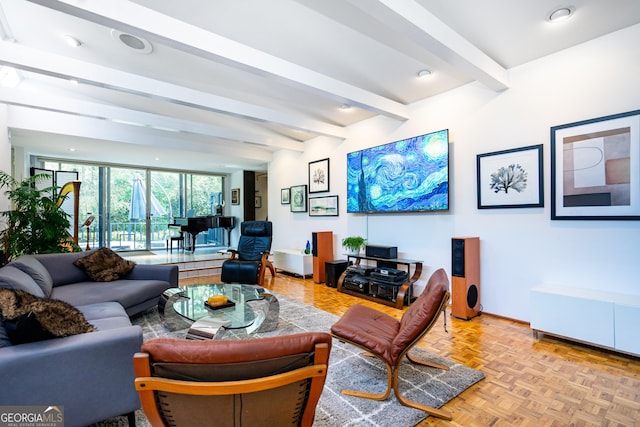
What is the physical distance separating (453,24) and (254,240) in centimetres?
444

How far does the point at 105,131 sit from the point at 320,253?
14.4ft

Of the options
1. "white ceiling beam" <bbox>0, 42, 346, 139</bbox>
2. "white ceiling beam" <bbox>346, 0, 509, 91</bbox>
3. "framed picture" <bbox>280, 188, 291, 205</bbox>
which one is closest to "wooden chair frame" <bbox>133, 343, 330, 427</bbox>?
"white ceiling beam" <bbox>346, 0, 509, 91</bbox>

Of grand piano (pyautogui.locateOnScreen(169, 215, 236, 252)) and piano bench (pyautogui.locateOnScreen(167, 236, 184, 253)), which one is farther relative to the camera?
piano bench (pyautogui.locateOnScreen(167, 236, 184, 253))

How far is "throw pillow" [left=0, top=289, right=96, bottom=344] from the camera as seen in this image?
144 centimetres

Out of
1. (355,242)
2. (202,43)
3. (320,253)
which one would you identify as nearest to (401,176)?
(355,242)

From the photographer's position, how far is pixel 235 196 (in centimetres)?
973

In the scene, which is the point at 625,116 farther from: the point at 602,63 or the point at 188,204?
the point at 188,204

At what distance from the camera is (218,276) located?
19.7ft

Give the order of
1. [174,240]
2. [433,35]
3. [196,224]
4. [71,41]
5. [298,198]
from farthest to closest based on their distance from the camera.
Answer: [174,240] < [196,224] < [298,198] < [71,41] < [433,35]

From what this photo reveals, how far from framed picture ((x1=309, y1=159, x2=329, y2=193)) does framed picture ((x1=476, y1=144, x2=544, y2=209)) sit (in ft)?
9.30

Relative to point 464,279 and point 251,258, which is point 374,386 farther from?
point 251,258

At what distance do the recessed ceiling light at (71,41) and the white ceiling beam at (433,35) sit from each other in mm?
3482

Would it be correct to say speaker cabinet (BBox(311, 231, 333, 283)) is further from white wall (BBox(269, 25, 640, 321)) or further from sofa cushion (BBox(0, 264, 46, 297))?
sofa cushion (BBox(0, 264, 46, 297))

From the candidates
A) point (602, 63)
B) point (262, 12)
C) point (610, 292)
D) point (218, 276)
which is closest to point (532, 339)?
point (610, 292)
